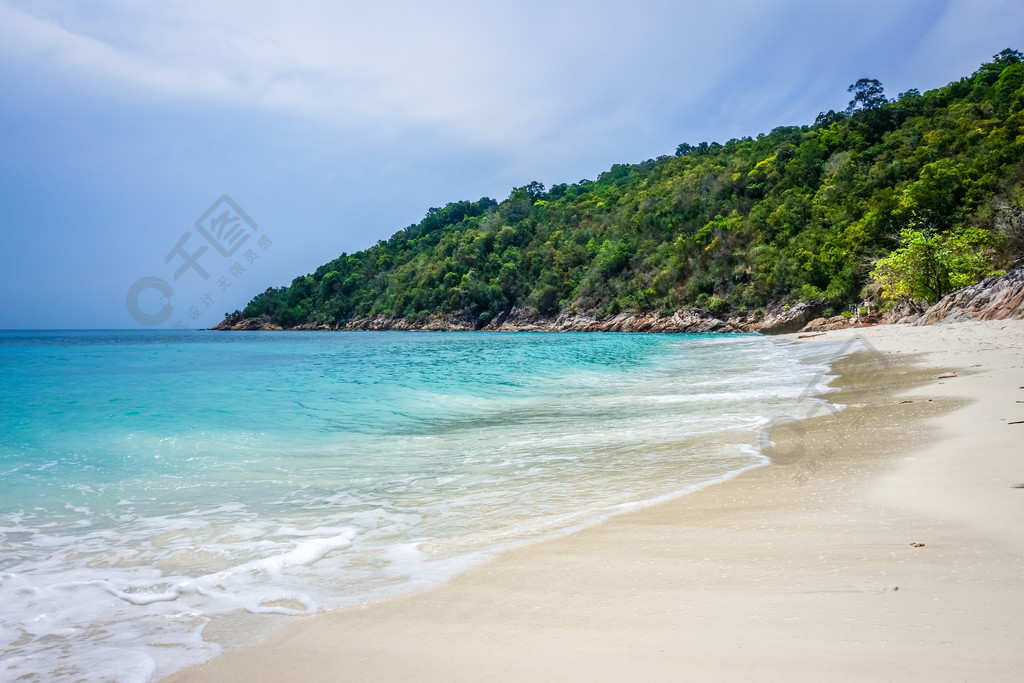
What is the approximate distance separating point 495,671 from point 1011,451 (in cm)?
480

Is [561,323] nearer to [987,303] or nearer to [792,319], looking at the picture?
[792,319]

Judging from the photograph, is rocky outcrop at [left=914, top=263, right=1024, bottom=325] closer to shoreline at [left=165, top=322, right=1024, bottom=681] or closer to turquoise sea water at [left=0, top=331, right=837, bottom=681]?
turquoise sea water at [left=0, top=331, right=837, bottom=681]

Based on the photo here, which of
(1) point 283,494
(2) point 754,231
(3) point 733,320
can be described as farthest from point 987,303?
(2) point 754,231

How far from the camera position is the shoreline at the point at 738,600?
6.46 feet

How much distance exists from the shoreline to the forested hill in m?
30.0

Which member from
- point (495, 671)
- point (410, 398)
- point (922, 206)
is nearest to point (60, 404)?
point (410, 398)

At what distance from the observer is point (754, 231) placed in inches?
2505

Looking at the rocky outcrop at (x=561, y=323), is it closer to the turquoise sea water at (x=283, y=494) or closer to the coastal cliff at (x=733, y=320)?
the coastal cliff at (x=733, y=320)

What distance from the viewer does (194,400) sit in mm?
13672

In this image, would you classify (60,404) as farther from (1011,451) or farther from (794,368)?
(794,368)

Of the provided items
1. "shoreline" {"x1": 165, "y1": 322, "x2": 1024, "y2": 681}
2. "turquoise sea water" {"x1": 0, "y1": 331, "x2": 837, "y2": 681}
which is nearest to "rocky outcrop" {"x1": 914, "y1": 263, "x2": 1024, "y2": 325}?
"turquoise sea water" {"x1": 0, "y1": 331, "x2": 837, "y2": 681}

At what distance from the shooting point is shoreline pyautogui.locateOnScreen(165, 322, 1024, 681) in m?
1.97

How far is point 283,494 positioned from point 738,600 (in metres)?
4.30

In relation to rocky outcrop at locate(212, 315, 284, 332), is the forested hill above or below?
above
